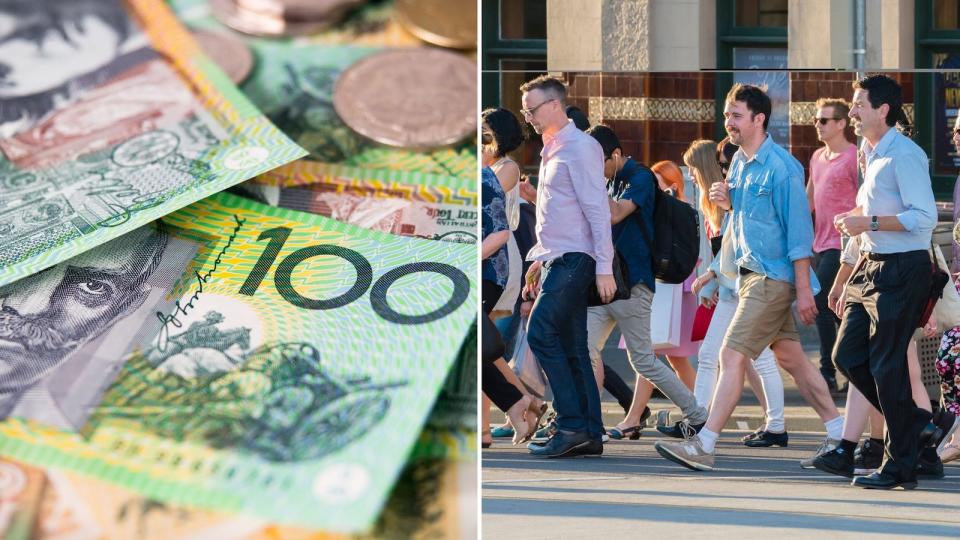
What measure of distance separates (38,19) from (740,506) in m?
2.52

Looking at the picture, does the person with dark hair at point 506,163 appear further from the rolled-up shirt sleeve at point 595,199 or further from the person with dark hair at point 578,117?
the rolled-up shirt sleeve at point 595,199

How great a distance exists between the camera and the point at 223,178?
13.6 feet

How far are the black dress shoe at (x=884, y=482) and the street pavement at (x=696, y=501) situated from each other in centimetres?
3

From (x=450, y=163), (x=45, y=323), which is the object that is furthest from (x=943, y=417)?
(x=45, y=323)

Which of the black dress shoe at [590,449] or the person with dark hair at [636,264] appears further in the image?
the person with dark hair at [636,264]

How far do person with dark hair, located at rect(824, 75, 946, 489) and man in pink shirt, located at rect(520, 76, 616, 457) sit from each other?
0.97 m

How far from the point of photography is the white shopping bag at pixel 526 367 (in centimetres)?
729

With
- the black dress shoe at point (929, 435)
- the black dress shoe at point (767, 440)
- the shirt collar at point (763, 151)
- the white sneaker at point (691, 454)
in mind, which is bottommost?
the black dress shoe at point (767, 440)

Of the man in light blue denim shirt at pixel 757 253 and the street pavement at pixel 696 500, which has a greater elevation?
the man in light blue denim shirt at pixel 757 253

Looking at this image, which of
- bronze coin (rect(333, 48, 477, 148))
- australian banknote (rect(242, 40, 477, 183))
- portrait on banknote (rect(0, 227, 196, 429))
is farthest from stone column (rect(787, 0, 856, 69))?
portrait on banknote (rect(0, 227, 196, 429))

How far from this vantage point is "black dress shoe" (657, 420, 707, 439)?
705cm

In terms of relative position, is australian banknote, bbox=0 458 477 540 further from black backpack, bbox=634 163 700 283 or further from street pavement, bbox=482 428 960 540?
black backpack, bbox=634 163 700 283

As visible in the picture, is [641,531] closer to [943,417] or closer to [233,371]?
[233,371]

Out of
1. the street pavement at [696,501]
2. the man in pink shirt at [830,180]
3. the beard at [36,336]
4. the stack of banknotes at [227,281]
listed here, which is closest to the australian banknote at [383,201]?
the stack of banknotes at [227,281]
